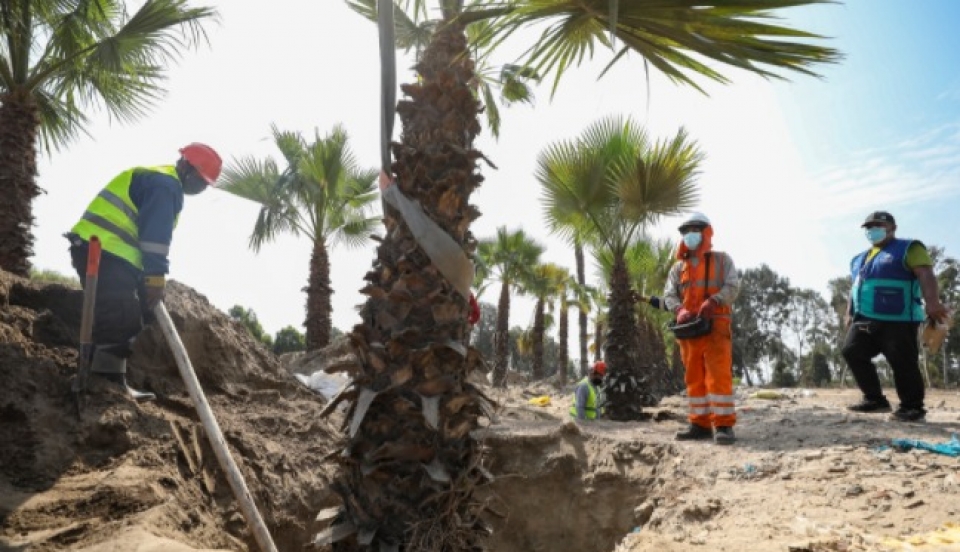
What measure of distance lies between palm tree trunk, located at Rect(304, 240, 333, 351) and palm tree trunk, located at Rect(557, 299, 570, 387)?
33.6ft

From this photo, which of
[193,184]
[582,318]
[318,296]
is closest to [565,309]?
[582,318]

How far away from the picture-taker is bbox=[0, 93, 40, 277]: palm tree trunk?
6371mm

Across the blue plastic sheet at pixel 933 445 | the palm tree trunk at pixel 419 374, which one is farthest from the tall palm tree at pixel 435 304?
the blue plastic sheet at pixel 933 445

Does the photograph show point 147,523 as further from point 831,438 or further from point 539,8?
point 831,438

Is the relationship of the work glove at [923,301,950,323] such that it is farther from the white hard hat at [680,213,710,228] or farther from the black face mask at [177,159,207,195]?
the black face mask at [177,159,207,195]

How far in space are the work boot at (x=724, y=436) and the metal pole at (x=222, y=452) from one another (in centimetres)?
382

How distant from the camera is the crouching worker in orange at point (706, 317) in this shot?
5.02 meters

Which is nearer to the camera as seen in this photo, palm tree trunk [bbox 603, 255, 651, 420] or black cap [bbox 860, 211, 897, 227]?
black cap [bbox 860, 211, 897, 227]

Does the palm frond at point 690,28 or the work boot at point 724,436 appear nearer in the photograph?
the palm frond at point 690,28

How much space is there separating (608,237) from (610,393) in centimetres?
266

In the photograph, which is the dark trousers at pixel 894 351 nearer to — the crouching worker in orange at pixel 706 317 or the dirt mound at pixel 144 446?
the crouching worker in orange at pixel 706 317

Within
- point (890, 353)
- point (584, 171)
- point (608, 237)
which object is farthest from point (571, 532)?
point (584, 171)

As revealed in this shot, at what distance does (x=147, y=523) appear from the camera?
9.04 ft

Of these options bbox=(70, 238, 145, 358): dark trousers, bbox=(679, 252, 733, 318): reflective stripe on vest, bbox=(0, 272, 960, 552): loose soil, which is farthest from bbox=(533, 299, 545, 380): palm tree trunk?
bbox=(70, 238, 145, 358): dark trousers
